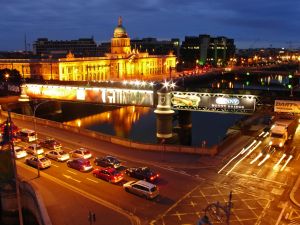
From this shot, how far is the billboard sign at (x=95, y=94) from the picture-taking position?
2442 inches

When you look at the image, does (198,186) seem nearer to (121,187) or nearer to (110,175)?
(121,187)

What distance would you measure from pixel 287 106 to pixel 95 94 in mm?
34828

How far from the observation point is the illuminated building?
136m

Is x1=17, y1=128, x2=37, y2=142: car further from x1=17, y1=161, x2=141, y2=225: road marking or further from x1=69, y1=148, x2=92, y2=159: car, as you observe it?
x1=17, y1=161, x2=141, y2=225: road marking

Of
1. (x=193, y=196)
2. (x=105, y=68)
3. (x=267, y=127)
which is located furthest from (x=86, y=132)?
(x=105, y=68)

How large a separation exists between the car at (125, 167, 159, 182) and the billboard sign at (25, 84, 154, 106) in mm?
25404

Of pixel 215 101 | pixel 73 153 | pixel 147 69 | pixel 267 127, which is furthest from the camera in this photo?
pixel 147 69

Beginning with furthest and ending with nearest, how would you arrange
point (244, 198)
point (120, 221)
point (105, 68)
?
point (105, 68) → point (244, 198) → point (120, 221)

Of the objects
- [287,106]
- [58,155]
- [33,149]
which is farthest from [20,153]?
[287,106]

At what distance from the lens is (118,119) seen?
Answer: 91.0 metres

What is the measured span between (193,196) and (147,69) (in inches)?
6632

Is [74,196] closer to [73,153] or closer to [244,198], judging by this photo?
[73,153]

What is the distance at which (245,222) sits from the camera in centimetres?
2734

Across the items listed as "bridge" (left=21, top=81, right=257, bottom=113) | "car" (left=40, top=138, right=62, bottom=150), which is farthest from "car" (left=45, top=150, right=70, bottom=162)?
"bridge" (left=21, top=81, right=257, bottom=113)
